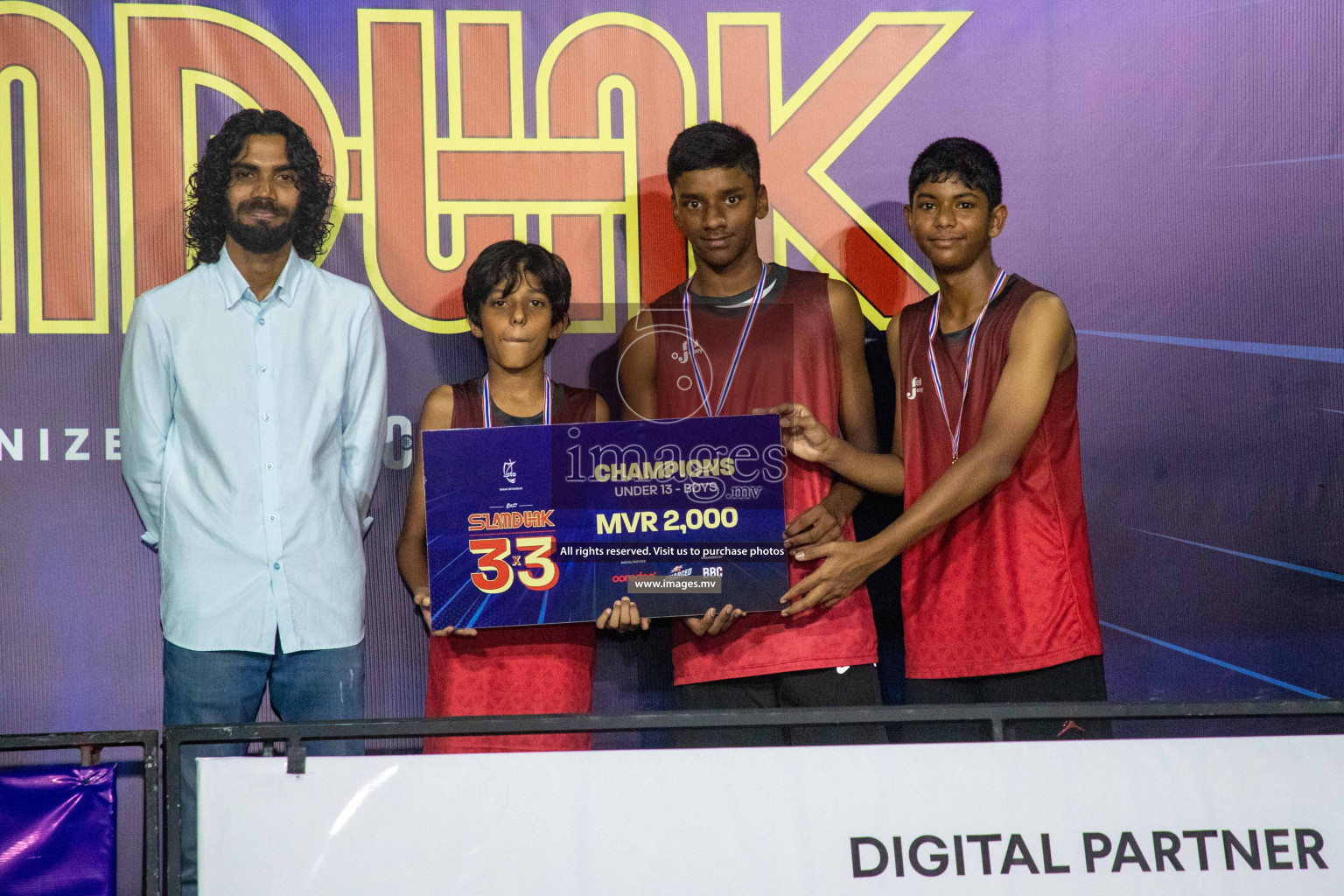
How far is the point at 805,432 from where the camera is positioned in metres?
2.89

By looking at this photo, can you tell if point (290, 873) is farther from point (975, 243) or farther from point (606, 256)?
point (975, 243)

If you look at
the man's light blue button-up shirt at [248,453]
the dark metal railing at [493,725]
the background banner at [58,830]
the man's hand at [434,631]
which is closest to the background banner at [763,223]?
the man's light blue button-up shirt at [248,453]

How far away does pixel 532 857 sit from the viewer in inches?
84.0

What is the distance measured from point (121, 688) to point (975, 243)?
2567mm

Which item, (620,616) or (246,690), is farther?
(246,690)

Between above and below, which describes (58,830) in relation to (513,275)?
below

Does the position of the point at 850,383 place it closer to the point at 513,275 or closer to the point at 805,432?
the point at 805,432

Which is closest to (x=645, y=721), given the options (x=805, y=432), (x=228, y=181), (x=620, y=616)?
(x=620, y=616)

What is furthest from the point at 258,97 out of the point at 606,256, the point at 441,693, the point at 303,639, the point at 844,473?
the point at 844,473

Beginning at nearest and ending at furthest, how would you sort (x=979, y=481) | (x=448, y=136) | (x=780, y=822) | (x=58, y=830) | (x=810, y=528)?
(x=780, y=822) → (x=58, y=830) → (x=979, y=481) → (x=810, y=528) → (x=448, y=136)

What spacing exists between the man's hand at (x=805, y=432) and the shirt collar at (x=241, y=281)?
1.26m

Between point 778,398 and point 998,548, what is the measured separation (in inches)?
25.7

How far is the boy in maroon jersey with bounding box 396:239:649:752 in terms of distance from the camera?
2887mm

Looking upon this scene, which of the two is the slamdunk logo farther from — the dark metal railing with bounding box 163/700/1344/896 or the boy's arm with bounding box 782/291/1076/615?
the dark metal railing with bounding box 163/700/1344/896
